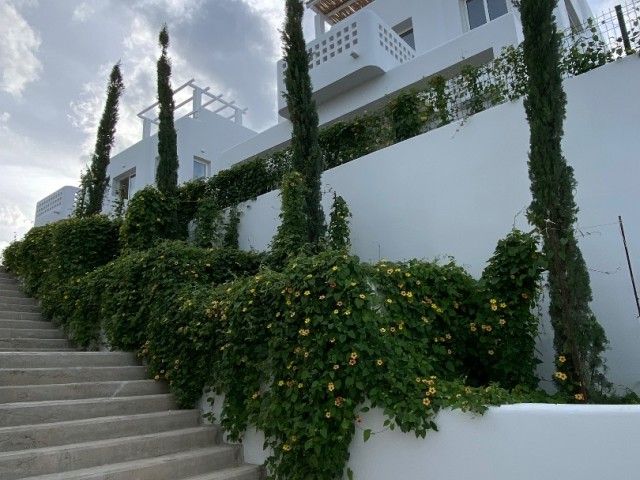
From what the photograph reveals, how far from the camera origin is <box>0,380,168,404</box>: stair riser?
402 cm

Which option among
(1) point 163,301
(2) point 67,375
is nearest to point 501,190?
(1) point 163,301

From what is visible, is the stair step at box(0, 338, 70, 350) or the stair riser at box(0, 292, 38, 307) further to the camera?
the stair riser at box(0, 292, 38, 307)

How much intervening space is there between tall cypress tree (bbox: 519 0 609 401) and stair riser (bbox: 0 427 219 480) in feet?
10.8

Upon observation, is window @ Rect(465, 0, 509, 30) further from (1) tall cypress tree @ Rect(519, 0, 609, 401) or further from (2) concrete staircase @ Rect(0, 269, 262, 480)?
(2) concrete staircase @ Rect(0, 269, 262, 480)

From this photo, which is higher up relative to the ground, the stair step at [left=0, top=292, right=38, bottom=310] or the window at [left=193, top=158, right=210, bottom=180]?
the window at [left=193, top=158, right=210, bottom=180]

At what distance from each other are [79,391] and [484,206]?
4761 millimetres

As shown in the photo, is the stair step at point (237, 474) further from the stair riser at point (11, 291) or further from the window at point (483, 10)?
the window at point (483, 10)

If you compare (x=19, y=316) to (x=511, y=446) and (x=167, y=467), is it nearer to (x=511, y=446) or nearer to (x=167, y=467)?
(x=167, y=467)

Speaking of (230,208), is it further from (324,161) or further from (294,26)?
(294,26)

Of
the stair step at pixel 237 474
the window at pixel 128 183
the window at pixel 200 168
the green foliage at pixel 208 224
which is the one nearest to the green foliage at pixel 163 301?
the stair step at pixel 237 474

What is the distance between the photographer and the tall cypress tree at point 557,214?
326cm

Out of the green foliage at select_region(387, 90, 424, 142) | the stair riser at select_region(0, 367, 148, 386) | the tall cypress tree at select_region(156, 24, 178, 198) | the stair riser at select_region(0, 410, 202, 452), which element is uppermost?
the tall cypress tree at select_region(156, 24, 178, 198)

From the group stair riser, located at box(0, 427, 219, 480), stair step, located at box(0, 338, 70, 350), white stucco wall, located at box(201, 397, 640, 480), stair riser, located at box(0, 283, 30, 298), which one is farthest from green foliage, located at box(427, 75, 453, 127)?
stair riser, located at box(0, 283, 30, 298)

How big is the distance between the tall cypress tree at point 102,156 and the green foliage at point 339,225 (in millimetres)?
6720
